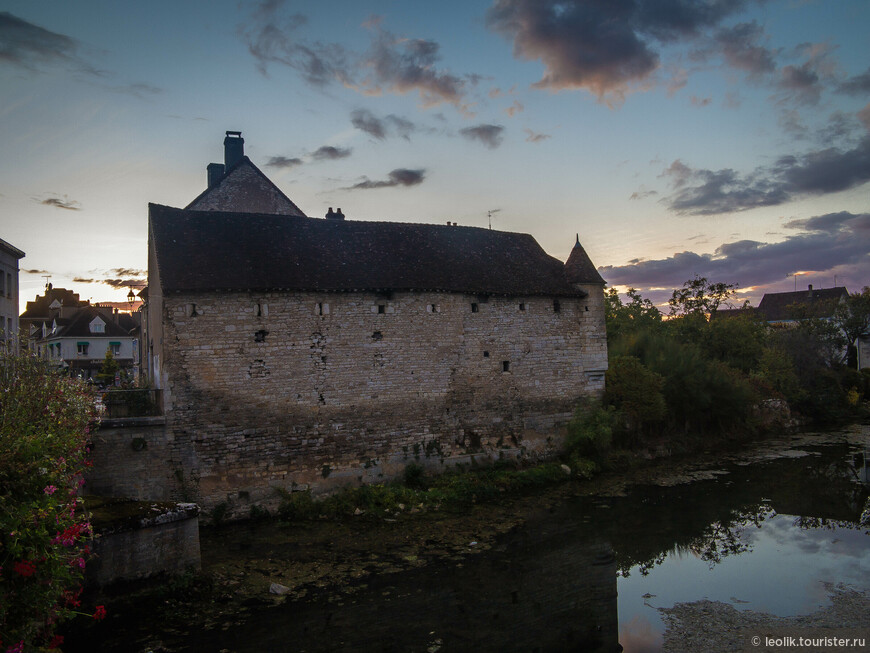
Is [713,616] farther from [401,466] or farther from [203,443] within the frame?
[203,443]

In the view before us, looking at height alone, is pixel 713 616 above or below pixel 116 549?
below

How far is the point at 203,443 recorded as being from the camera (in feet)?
42.0

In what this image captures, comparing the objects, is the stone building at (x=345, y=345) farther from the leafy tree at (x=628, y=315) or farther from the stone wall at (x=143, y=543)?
the leafy tree at (x=628, y=315)

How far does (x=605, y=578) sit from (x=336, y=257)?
402 inches

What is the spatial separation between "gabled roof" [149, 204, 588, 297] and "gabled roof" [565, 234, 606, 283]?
33 cm

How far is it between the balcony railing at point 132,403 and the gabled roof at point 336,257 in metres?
2.58

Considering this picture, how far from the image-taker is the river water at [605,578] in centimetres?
829

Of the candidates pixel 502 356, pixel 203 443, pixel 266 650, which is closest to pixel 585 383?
pixel 502 356

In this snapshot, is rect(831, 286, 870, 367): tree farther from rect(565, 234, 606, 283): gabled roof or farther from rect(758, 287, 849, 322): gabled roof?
rect(565, 234, 606, 283): gabled roof

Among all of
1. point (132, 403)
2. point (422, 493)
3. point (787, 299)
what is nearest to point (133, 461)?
point (132, 403)

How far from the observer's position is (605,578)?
10.4 m

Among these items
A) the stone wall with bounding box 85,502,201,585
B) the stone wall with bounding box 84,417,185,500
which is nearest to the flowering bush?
the stone wall with bounding box 85,502,201,585

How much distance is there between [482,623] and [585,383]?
11000 millimetres

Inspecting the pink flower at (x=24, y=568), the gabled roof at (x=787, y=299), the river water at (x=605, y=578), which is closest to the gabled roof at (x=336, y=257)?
the river water at (x=605, y=578)
